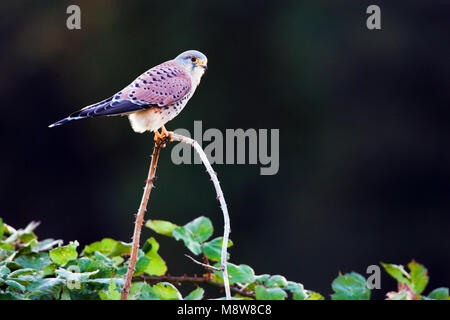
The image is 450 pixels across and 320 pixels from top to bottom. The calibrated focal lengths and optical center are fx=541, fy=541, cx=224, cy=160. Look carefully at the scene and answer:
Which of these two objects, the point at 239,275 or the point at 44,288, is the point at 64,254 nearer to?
the point at 44,288

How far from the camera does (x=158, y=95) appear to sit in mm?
1550

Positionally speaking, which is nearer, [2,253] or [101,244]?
[2,253]

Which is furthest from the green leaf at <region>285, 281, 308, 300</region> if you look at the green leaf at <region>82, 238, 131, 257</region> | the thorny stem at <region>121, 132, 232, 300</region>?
the green leaf at <region>82, 238, 131, 257</region>

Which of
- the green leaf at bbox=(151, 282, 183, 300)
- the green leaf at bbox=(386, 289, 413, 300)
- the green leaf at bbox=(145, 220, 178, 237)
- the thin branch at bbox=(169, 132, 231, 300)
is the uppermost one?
the thin branch at bbox=(169, 132, 231, 300)

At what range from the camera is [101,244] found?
115 cm

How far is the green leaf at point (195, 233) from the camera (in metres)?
1.06

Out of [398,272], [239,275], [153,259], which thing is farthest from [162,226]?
[398,272]

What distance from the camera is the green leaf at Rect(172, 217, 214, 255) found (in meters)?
1.06

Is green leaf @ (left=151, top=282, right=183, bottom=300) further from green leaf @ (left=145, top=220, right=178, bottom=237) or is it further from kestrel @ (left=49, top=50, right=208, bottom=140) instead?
kestrel @ (left=49, top=50, right=208, bottom=140)

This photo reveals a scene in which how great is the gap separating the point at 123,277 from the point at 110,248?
3.9 inches

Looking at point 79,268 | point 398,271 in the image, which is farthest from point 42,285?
point 398,271

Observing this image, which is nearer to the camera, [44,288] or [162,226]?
[44,288]
